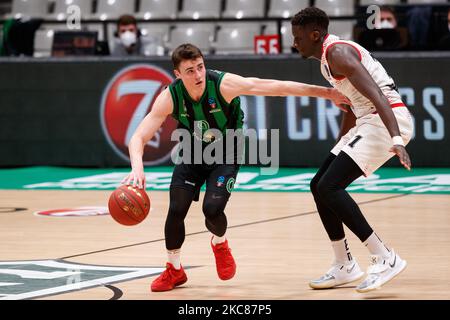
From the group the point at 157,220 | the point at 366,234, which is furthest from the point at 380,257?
the point at 157,220

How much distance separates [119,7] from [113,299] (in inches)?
470

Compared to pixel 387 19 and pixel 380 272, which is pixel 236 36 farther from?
pixel 380 272

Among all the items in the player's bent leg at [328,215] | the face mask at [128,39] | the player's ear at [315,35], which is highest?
the face mask at [128,39]

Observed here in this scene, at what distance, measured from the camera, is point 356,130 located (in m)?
6.98

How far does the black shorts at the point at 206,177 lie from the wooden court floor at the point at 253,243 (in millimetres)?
705

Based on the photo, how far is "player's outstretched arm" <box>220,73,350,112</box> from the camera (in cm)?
706

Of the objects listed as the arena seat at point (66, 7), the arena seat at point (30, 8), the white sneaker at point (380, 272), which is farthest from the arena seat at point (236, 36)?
the white sneaker at point (380, 272)

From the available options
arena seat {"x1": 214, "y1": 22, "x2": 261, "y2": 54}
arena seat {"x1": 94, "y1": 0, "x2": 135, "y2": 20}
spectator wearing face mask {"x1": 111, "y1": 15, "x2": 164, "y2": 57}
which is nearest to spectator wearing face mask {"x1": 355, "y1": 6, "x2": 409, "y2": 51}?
arena seat {"x1": 214, "y1": 22, "x2": 261, "y2": 54}

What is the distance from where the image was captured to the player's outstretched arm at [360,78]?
6518mm

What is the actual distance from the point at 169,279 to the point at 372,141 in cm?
174

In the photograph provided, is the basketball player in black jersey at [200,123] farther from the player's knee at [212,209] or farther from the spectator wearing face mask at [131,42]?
the spectator wearing face mask at [131,42]

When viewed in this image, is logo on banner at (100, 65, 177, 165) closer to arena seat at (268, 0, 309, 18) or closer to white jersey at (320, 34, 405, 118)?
arena seat at (268, 0, 309, 18)

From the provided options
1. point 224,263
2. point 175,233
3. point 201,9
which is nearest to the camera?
point 175,233

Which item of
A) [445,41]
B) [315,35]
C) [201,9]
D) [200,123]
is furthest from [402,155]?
[201,9]
